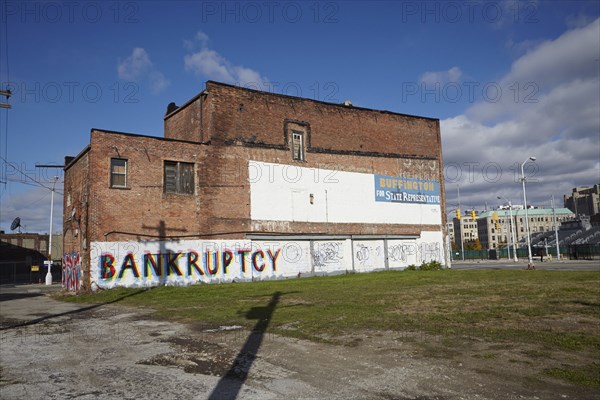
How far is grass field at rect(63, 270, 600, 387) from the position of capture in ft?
25.3

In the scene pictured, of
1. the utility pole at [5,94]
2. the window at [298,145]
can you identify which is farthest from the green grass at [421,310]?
the window at [298,145]

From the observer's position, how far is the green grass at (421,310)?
8.91 m

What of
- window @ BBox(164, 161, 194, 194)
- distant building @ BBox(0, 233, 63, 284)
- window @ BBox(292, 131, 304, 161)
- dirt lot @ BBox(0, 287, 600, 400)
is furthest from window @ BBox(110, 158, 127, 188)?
distant building @ BBox(0, 233, 63, 284)

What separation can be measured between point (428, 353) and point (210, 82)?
2218cm

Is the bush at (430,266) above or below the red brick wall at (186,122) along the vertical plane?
below

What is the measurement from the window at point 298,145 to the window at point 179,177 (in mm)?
7387

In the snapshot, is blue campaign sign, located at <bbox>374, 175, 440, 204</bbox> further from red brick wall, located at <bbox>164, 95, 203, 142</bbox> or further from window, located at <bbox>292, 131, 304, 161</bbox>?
red brick wall, located at <bbox>164, 95, 203, 142</bbox>

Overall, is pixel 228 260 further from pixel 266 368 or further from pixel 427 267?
pixel 266 368

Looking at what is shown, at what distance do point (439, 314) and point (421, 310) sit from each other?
851 millimetres

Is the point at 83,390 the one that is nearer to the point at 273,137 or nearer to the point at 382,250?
the point at 273,137

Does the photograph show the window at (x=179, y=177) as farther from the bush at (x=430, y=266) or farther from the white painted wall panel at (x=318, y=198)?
the bush at (x=430, y=266)

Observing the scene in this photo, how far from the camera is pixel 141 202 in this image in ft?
75.9

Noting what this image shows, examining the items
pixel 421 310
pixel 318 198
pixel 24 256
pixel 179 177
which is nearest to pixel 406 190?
pixel 318 198

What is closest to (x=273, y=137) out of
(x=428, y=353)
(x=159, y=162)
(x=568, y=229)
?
(x=159, y=162)
